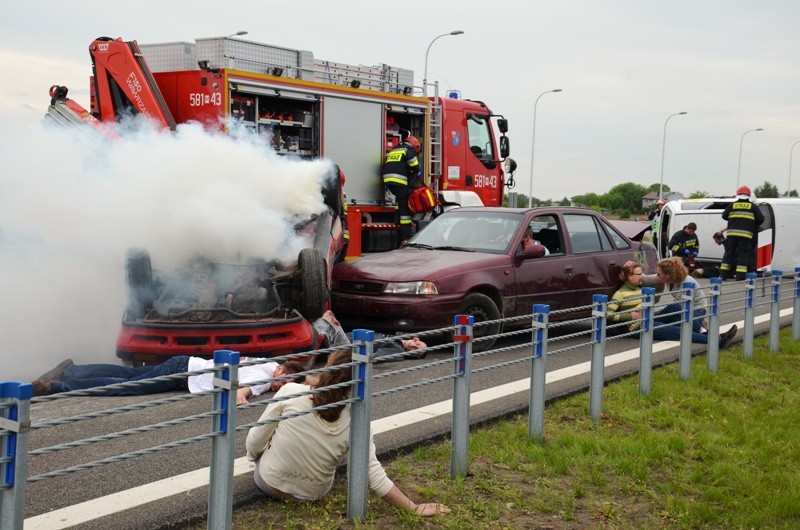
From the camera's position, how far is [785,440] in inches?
267

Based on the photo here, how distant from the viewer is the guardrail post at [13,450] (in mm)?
3152

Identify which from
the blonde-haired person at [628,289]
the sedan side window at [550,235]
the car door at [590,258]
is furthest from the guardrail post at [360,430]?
the sedan side window at [550,235]

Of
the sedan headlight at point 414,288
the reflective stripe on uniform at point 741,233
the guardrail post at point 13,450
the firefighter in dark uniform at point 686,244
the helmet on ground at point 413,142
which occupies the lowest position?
the firefighter in dark uniform at point 686,244

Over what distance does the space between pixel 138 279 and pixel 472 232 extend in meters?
4.16

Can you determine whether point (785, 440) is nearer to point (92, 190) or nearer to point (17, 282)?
point (92, 190)

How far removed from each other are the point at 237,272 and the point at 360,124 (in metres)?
7.03

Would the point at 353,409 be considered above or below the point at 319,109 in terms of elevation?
below

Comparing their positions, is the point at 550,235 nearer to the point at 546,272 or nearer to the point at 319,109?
the point at 546,272

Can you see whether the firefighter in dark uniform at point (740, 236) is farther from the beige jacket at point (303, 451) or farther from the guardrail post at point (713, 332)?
the beige jacket at point (303, 451)

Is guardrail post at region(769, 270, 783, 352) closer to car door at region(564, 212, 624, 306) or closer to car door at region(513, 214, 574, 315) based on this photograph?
car door at region(564, 212, 624, 306)

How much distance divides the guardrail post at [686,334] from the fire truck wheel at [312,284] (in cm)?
330

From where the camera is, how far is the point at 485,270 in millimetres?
10234

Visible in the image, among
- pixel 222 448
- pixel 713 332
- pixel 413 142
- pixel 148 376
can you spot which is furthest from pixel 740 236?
pixel 222 448

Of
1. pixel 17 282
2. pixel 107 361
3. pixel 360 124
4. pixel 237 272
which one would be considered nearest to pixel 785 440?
pixel 237 272
